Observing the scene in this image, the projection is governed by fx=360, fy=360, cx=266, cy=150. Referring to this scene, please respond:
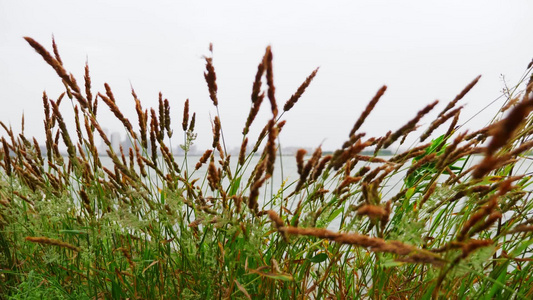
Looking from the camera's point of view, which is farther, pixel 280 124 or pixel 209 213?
pixel 280 124

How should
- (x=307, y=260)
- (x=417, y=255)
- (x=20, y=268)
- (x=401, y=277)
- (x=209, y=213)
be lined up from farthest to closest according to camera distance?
(x=20, y=268) < (x=401, y=277) < (x=307, y=260) < (x=209, y=213) < (x=417, y=255)

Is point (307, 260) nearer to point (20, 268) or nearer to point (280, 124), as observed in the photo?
point (280, 124)

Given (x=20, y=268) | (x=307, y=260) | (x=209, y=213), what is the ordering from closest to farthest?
(x=209, y=213), (x=307, y=260), (x=20, y=268)

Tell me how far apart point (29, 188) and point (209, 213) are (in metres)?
1.04

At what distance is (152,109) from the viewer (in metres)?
1.11

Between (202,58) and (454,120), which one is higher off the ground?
(202,58)

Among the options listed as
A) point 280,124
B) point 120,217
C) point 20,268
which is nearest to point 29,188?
point 20,268

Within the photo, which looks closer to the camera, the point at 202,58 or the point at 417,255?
the point at 417,255

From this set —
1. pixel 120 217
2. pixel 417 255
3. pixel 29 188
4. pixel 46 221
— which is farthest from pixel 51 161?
pixel 417 255

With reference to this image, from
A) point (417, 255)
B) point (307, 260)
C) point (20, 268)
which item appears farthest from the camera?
point (20, 268)

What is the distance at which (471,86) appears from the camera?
37.7 inches

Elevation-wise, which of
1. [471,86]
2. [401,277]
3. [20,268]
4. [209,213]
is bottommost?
[20,268]

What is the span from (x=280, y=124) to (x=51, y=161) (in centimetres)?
98

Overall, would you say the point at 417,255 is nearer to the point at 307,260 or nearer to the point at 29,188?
the point at 307,260
